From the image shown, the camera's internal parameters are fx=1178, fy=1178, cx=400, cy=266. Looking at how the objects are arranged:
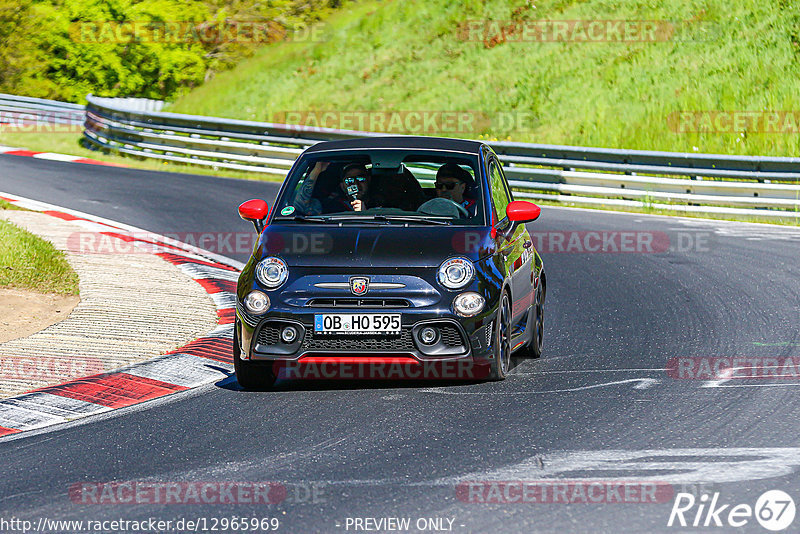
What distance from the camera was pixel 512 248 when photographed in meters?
8.52

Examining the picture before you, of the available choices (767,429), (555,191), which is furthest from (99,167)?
(767,429)

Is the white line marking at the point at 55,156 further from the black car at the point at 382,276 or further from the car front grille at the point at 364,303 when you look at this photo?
the car front grille at the point at 364,303

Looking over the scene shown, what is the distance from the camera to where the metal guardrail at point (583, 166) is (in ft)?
60.7

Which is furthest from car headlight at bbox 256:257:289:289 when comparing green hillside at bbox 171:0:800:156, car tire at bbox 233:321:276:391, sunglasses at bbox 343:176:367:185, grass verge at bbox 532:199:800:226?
green hillside at bbox 171:0:800:156

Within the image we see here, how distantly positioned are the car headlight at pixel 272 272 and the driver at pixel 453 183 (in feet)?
4.88

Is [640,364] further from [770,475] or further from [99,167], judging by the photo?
[99,167]

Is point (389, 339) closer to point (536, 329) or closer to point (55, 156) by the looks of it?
point (536, 329)

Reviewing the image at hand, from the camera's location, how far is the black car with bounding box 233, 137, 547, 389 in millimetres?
7512

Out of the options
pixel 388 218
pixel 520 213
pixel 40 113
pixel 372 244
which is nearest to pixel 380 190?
pixel 388 218

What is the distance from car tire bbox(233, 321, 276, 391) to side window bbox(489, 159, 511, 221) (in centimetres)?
201

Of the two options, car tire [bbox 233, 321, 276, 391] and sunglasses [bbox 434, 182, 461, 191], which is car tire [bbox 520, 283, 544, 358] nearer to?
sunglasses [bbox 434, 182, 461, 191]

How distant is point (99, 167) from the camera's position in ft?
79.4

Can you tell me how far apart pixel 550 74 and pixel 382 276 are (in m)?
24.9

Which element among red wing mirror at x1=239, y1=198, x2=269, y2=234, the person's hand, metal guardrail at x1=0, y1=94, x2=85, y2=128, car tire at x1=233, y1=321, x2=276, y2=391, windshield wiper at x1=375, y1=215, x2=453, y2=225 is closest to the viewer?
car tire at x1=233, y1=321, x2=276, y2=391
